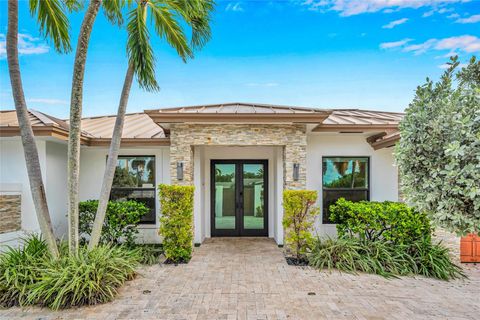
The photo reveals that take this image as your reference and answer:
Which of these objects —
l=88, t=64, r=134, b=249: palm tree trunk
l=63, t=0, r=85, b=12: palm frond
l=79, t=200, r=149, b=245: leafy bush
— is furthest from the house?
l=63, t=0, r=85, b=12: palm frond

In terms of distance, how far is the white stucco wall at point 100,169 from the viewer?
→ 8.13m

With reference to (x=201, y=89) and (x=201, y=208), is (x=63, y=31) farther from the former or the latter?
(x=201, y=89)

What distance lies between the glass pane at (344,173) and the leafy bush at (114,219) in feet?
18.0

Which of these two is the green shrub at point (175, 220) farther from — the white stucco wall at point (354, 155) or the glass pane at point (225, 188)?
the white stucco wall at point (354, 155)

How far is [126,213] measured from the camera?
6.82 meters

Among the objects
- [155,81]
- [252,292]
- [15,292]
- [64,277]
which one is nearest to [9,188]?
[15,292]

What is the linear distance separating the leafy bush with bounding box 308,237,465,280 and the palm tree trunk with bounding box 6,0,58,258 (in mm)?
5622

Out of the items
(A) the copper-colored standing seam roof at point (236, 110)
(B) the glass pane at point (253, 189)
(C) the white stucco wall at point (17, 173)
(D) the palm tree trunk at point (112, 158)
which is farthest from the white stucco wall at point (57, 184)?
(B) the glass pane at point (253, 189)

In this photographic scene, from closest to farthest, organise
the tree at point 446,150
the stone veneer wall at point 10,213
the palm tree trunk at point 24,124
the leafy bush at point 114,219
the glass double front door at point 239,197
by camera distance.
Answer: the tree at point 446,150 < the palm tree trunk at point 24,124 < the stone veneer wall at point 10,213 < the leafy bush at point 114,219 < the glass double front door at point 239,197

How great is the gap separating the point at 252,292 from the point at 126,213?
388cm

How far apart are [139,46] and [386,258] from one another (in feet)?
23.0

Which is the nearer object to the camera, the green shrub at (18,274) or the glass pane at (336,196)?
the green shrub at (18,274)

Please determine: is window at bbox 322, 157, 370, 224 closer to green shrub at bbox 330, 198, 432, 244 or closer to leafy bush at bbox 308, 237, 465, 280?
green shrub at bbox 330, 198, 432, 244

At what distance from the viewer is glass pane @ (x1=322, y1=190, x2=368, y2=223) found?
26.5ft
